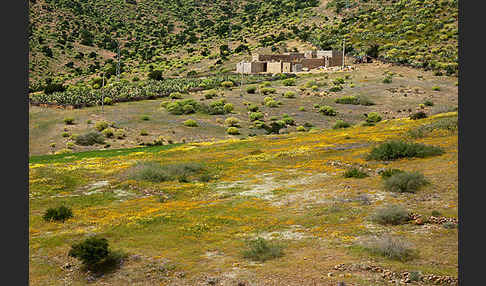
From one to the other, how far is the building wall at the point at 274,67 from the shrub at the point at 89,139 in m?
55.2

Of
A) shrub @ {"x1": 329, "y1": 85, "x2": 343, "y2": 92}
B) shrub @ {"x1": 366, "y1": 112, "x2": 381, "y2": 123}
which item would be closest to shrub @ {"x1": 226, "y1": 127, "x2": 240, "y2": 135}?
shrub @ {"x1": 366, "y1": 112, "x2": 381, "y2": 123}

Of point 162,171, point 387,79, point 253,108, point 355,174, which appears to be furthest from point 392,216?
point 387,79

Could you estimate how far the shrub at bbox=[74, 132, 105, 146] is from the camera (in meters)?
46.0

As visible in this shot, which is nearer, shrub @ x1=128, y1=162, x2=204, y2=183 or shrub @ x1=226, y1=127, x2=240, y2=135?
shrub @ x1=128, y1=162, x2=204, y2=183

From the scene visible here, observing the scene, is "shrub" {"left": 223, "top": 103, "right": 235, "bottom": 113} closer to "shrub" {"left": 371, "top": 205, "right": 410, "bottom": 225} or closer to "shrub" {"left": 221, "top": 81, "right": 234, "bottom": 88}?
"shrub" {"left": 221, "top": 81, "right": 234, "bottom": 88}

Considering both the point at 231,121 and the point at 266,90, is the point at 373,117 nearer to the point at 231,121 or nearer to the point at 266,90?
the point at 231,121

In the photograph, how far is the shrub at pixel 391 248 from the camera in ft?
44.1

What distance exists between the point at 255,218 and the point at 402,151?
474 inches

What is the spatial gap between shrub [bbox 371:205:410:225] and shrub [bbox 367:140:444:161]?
32.8 ft

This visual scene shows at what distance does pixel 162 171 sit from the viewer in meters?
27.7

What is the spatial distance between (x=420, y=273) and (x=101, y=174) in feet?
73.5

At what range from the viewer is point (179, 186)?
25.4 meters

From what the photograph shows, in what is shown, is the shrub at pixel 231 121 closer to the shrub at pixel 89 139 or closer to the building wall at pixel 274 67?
the shrub at pixel 89 139

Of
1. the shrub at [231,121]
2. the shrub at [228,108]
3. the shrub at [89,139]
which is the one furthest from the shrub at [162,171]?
the shrub at [228,108]
